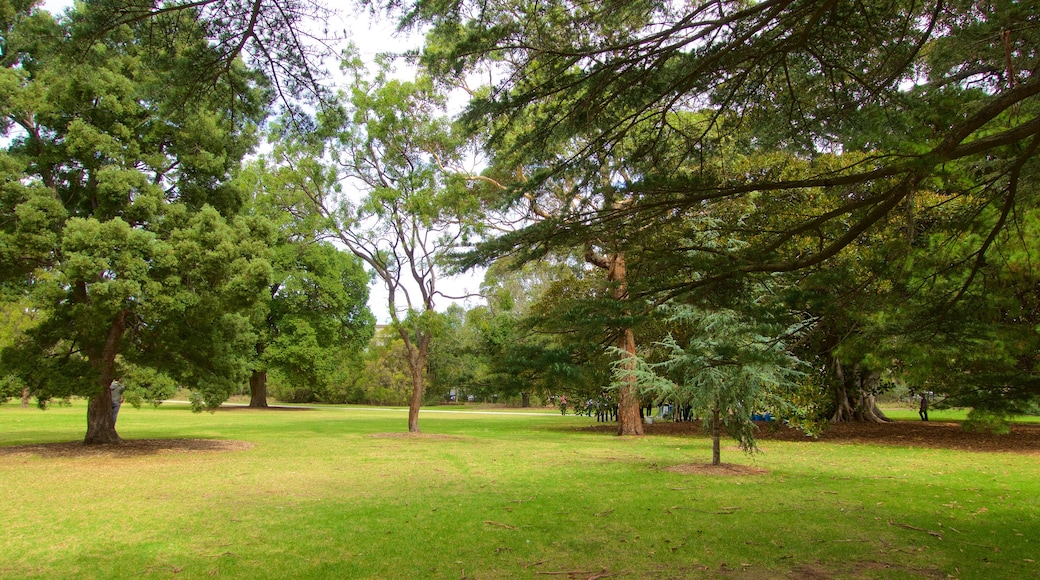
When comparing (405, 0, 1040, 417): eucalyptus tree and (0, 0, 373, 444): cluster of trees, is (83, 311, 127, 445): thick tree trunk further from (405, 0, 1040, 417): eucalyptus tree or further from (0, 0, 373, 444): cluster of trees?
(405, 0, 1040, 417): eucalyptus tree

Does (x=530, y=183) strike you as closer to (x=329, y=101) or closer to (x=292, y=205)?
(x=329, y=101)

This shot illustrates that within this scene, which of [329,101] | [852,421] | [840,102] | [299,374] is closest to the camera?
[840,102]

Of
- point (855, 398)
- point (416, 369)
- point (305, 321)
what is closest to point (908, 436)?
point (855, 398)

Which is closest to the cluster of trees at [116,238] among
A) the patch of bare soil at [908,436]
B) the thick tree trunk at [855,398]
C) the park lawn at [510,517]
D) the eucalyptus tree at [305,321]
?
the park lawn at [510,517]

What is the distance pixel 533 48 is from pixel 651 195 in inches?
65.7

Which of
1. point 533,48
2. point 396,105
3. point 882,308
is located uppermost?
point 396,105

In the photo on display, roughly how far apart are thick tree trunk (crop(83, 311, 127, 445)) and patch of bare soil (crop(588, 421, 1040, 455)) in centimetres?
1309

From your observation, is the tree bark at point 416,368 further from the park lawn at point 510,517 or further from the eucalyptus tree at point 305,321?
the eucalyptus tree at point 305,321

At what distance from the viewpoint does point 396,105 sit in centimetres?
1784

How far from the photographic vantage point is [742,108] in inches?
221

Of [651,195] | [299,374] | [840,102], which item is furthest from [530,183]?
[299,374]

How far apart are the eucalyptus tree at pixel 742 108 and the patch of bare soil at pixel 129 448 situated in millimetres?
11434

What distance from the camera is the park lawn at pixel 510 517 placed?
4824 millimetres

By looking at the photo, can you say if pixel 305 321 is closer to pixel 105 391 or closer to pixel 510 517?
pixel 105 391
